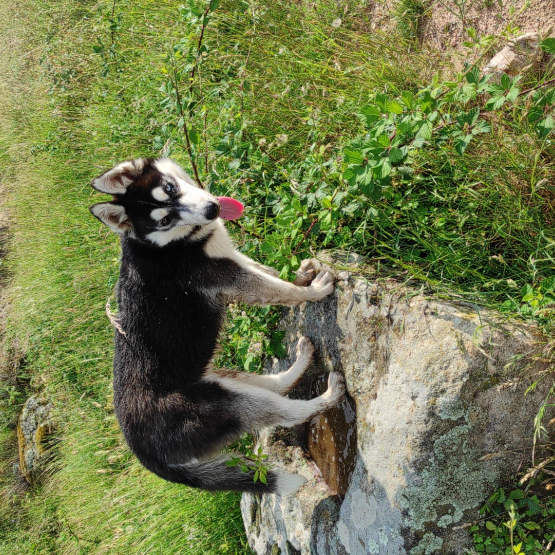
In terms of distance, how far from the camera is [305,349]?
3.53m

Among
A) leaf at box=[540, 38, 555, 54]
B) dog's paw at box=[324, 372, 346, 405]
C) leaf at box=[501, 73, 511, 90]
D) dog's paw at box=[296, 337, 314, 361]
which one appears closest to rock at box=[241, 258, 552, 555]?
dog's paw at box=[324, 372, 346, 405]

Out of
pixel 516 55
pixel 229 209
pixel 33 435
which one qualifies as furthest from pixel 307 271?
pixel 33 435

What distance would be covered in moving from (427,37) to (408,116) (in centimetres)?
173

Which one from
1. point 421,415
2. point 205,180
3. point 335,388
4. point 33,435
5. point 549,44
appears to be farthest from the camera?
point 33,435

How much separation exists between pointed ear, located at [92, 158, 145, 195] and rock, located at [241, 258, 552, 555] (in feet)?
4.96

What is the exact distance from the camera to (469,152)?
3.19 metres

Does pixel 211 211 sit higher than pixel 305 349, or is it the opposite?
pixel 211 211

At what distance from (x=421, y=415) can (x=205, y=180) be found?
2688mm

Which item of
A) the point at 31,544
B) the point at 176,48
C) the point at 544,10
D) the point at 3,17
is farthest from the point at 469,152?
the point at 3,17

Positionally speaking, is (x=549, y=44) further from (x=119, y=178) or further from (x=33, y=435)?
(x=33, y=435)

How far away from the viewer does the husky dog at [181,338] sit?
10.8 feet

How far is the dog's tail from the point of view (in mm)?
3299

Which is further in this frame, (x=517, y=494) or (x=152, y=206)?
(x=152, y=206)

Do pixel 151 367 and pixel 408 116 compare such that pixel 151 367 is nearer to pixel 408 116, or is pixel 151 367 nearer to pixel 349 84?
pixel 408 116
